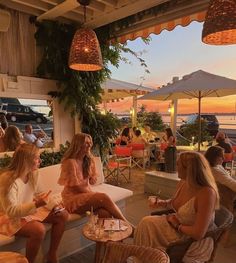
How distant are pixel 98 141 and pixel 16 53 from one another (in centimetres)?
209

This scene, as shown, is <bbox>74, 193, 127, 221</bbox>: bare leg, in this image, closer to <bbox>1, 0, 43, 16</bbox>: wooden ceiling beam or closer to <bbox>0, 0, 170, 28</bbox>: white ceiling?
<bbox>0, 0, 170, 28</bbox>: white ceiling

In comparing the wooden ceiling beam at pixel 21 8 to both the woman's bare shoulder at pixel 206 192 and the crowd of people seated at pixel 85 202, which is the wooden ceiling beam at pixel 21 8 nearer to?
the crowd of people seated at pixel 85 202

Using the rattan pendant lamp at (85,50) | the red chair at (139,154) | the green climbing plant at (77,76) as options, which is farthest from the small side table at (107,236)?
the red chair at (139,154)

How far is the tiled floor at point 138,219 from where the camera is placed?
2.84 m

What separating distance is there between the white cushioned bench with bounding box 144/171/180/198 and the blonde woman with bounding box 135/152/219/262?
2.33 meters

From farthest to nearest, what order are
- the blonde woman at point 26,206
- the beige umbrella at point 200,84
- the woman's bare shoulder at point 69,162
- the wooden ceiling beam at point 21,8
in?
the beige umbrella at point 200,84 → the wooden ceiling beam at point 21,8 → the woman's bare shoulder at point 69,162 → the blonde woman at point 26,206

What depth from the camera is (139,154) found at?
22.9 ft

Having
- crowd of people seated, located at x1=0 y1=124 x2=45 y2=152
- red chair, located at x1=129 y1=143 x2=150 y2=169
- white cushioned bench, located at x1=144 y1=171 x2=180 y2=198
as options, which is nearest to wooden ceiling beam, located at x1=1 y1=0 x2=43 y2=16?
crowd of people seated, located at x1=0 y1=124 x2=45 y2=152

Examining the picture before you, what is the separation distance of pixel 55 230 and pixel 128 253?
1.24 meters

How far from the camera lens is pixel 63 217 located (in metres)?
2.67

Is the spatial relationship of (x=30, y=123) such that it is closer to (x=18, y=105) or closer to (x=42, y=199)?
(x=18, y=105)

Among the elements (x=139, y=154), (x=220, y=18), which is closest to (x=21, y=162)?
(x=220, y=18)

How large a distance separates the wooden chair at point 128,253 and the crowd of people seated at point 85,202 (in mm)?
537

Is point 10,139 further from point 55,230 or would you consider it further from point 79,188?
point 55,230
